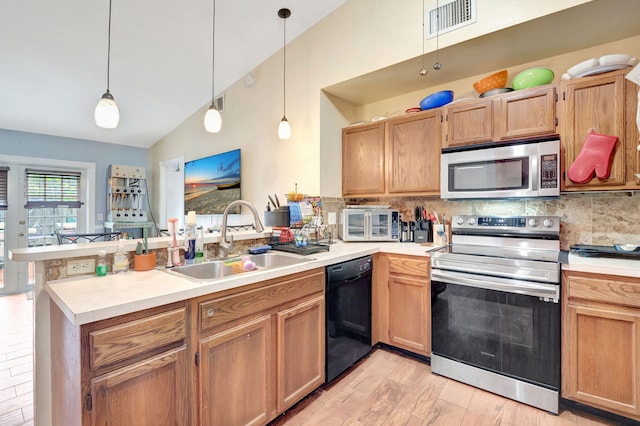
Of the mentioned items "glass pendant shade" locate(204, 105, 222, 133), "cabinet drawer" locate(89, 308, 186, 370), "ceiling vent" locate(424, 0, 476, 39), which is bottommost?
"cabinet drawer" locate(89, 308, 186, 370)

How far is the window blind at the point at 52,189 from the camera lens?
4.32 metres

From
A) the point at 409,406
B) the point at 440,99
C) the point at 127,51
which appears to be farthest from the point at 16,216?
Result: the point at 440,99

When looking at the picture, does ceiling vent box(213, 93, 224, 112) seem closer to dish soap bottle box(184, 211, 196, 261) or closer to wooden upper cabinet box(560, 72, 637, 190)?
dish soap bottle box(184, 211, 196, 261)

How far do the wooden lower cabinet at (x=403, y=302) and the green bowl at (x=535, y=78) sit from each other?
56.9 inches

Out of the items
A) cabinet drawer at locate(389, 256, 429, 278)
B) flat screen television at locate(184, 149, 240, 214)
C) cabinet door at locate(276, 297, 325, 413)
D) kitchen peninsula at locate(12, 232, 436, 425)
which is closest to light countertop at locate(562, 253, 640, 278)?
cabinet drawer at locate(389, 256, 429, 278)

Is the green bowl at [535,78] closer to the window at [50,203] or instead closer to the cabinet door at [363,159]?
the cabinet door at [363,159]

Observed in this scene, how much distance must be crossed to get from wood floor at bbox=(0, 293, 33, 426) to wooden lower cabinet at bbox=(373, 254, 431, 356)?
2.32 meters

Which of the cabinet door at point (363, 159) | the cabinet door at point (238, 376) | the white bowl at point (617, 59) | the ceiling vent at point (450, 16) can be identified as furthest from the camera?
the cabinet door at point (363, 159)

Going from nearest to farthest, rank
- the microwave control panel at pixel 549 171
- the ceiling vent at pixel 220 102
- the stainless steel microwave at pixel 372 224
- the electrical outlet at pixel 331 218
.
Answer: the microwave control panel at pixel 549 171, the stainless steel microwave at pixel 372 224, the electrical outlet at pixel 331 218, the ceiling vent at pixel 220 102

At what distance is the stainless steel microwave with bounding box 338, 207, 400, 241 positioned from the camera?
8.80 ft

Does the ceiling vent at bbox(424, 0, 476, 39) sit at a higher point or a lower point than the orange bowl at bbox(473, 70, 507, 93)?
higher

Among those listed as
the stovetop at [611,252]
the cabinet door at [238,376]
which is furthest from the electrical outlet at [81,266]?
the stovetop at [611,252]

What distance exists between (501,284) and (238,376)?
1.61 metres

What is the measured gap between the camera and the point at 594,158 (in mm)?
1820
